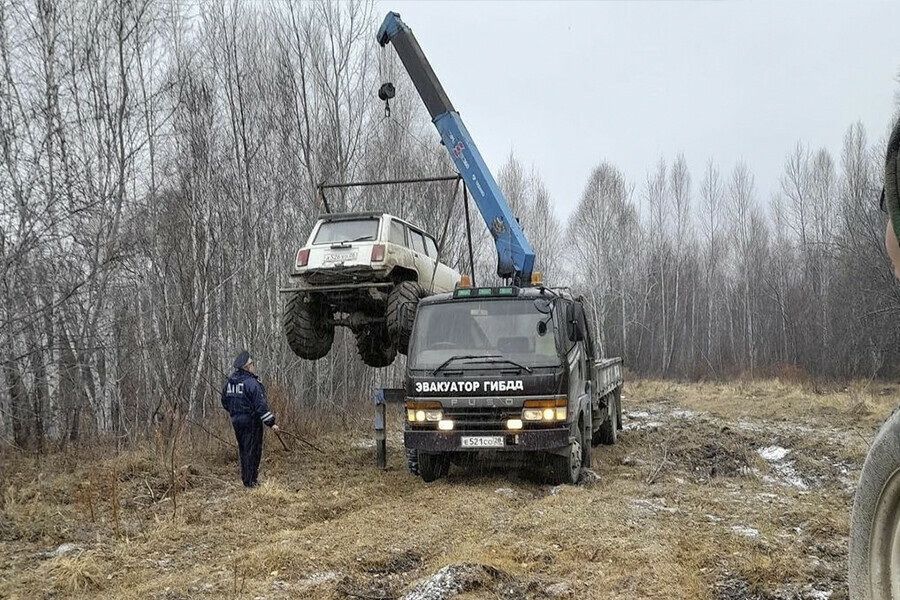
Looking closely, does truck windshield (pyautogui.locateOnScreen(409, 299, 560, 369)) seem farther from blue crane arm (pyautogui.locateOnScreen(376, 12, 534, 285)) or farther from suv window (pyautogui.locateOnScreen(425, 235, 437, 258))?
suv window (pyautogui.locateOnScreen(425, 235, 437, 258))

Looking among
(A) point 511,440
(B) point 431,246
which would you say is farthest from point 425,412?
(B) point 431,246

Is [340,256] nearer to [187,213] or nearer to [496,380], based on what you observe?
[496,380]

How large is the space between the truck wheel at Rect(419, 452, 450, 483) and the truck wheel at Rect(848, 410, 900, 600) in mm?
6297

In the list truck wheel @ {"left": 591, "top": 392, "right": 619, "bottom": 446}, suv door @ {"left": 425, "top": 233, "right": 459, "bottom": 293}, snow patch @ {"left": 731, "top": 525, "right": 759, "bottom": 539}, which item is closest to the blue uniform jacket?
suv door @ {"left": 425, "top": 233, "right": 459, "bottom": 293}

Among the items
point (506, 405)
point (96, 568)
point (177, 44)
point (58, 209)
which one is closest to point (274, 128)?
point (177, 44)

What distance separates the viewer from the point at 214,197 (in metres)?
15.3

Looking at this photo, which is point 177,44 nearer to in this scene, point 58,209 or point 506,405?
point 58,209

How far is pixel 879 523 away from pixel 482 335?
6.07m

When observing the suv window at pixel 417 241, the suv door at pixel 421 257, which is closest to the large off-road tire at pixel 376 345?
the suv door at pixel 421 257

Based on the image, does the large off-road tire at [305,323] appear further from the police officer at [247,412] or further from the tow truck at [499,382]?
the tow truck at [499,382]

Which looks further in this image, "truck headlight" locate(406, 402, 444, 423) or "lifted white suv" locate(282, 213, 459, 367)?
"lifted white suv" locate(282, 213, 459, 367)

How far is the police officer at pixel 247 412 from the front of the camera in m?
7.93

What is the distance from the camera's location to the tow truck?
752 centimetres

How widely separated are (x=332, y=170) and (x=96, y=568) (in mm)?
13870
